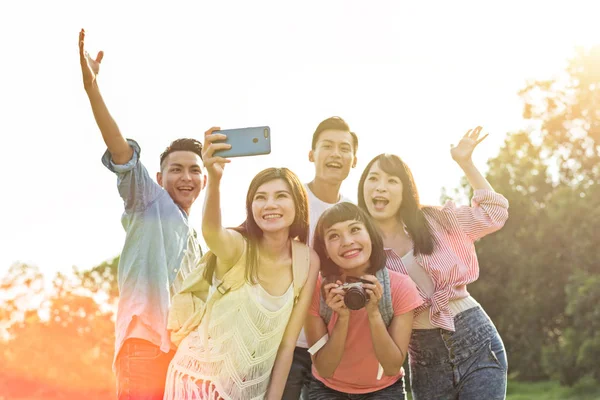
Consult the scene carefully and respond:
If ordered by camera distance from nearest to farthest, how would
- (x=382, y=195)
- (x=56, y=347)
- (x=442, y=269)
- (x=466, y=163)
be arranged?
(x=442, y=269) → (x=382, y=195) → (x=466, y=163) → (x=56, y=347)

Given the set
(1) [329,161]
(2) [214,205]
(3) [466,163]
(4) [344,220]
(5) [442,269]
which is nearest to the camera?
(2) [214,205]

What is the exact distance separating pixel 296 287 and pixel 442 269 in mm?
1100

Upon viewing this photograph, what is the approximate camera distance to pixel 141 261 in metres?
5.05

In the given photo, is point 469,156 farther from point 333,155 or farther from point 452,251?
point 333,155

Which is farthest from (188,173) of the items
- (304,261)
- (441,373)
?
(441,373)

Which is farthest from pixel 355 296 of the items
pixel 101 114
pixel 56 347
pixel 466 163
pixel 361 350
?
pixel 56 347

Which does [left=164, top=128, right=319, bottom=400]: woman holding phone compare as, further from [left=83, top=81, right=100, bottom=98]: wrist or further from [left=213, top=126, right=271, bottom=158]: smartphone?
[left=83, top=81, right=100, bottom=98]: wrist

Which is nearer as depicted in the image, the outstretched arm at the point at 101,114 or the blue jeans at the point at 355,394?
the outstretched arm at the point at 101,114

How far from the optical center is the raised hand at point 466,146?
580 cm

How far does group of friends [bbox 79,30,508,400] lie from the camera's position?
4637 millimetres

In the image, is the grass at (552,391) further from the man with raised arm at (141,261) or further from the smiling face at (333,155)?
the man with raised arm at (141,261)

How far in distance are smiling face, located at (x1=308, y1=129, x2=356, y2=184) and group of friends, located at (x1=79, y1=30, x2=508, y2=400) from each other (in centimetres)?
52

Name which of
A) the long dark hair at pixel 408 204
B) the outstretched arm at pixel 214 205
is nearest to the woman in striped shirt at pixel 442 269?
the long dark hair at pixel 408 204

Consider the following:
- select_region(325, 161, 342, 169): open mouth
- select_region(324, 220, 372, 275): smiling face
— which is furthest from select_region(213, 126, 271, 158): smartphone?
→ select_region(325, 161, 342, 169): open mouth
